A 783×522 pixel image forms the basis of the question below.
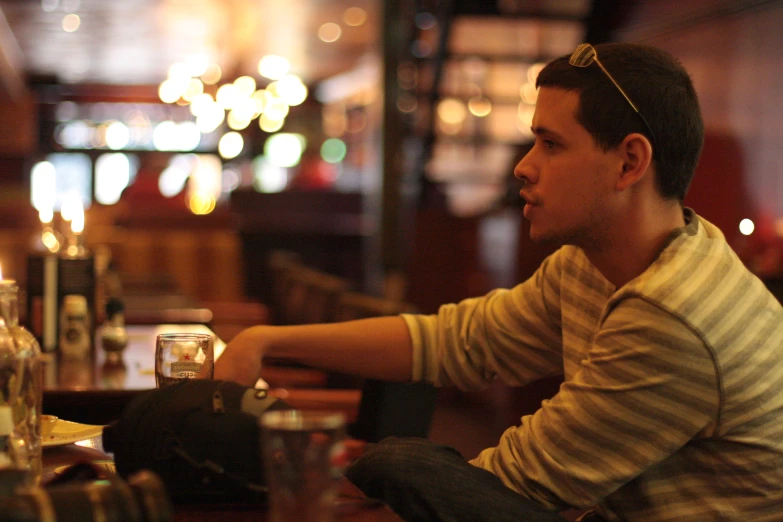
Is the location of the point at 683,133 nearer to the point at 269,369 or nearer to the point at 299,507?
the point at 299,507

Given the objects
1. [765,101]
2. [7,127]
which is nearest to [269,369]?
[765,101]

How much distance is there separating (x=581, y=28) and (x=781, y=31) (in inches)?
105

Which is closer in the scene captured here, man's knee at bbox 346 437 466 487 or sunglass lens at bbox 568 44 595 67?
man's knee at bbox 346 437 466 487

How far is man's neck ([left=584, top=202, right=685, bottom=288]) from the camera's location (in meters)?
1.29

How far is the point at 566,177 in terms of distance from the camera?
1.29 m

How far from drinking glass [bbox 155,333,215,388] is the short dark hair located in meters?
0.64

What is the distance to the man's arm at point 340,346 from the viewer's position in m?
1.56

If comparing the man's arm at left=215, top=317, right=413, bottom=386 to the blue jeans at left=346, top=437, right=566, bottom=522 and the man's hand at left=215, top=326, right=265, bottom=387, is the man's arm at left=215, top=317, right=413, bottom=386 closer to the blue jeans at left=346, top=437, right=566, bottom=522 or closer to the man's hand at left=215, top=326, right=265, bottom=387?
the man's hand at left=215, top=326, right=265, bottom=387

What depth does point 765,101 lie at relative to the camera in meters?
3.27

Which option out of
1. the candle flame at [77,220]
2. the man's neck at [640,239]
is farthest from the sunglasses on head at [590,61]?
the candle flame at [77,220]

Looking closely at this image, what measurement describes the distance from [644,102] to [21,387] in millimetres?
854

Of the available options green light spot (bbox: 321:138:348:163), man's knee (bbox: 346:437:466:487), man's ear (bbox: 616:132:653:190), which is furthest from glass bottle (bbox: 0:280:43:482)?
green light spot (bbox: 321:138:348:163)

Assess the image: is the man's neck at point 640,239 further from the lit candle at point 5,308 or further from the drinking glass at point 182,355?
the lit candle at point 5,308

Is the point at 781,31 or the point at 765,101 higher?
the point at 781,31
